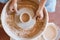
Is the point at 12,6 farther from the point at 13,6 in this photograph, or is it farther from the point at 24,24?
the point at 24,24

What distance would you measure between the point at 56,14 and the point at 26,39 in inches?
18.7

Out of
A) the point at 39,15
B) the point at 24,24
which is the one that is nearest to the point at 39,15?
the point at 39,15

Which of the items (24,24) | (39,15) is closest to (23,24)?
(24,24)

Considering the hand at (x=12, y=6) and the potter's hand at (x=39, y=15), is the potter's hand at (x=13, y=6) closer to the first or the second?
the hand at (x=12, y=6)

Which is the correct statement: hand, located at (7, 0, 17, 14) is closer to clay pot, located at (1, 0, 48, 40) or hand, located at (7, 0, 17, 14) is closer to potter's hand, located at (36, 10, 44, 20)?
clay pot, located at (1, 0, 48, 40)

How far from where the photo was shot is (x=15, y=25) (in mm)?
1104

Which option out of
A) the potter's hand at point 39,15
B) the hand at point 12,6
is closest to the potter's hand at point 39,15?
the potter's hand at point 39,15

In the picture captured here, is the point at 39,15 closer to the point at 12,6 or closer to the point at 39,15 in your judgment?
the point at 39,15

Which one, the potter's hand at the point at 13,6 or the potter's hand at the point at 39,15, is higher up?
the potter's hand at the point at 13,6

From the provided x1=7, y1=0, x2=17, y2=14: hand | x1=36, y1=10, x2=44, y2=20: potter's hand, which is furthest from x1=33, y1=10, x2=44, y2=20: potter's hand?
x1=7, y1=0, x2=17, y2=14: hand

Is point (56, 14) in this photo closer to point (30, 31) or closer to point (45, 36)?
point (45, 36)

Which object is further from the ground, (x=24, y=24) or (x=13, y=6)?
(x=13, y=6)

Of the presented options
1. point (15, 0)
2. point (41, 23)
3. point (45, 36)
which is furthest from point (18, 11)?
point (45, 36)

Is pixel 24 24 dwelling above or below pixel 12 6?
below
